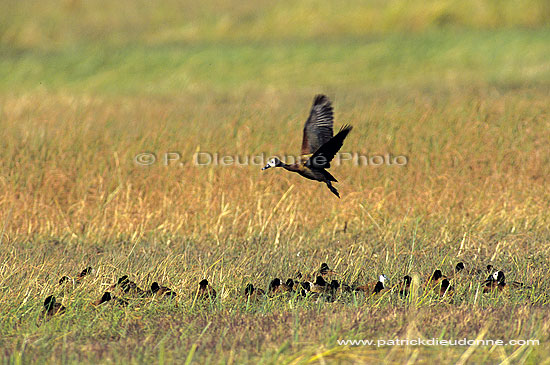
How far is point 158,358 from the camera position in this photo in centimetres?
659

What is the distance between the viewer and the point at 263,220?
1130 centimetres

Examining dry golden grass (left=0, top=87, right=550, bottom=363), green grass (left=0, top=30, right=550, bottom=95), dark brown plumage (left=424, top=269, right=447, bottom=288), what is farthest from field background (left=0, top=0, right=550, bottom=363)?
green grass (left=0, top=30, right=550, bottom=95)

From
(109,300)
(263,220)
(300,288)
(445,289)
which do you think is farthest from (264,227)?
(109,300)

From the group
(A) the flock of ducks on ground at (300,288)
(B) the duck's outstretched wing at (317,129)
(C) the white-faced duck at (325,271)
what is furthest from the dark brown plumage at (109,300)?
(B) the duck's outstretched wing at (317,129)

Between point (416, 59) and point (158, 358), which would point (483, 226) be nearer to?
point (158, 358)

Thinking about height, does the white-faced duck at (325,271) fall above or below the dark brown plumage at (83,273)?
below

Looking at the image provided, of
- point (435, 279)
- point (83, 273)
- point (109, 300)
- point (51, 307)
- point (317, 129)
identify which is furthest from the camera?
point (317, 129)

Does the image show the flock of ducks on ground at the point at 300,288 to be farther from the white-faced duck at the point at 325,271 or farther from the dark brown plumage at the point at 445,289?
the white-faced duck at the point at 325,271

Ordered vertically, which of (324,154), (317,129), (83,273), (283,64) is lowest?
(83,273)

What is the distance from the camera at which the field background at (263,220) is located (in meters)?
7.05

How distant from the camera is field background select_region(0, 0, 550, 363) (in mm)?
7055

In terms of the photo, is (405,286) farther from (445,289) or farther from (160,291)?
(160,291)

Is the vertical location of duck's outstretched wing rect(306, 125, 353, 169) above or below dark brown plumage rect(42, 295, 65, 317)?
above

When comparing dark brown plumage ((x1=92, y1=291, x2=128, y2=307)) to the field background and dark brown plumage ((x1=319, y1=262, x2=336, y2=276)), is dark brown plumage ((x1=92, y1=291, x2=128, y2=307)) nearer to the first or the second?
the field background
